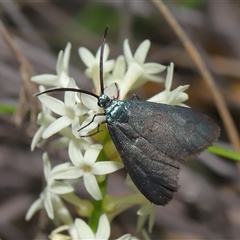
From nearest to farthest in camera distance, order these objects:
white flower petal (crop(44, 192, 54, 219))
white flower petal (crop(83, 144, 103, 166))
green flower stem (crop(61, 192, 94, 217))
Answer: white flower petal (crop(83, 144, 103, 166))
white flower petal (crop(44, 192, 54, 219))
green flower stem (crop(61, 192, 94, 217))

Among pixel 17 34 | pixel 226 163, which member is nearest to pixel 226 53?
pixel 226 163

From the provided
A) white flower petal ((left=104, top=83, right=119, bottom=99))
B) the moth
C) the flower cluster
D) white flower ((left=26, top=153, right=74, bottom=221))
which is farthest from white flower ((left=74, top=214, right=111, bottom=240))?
white flower petal ((left=104, top=83, right=119, bottom=99))

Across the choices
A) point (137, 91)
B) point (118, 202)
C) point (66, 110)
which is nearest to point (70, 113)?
point (66, 110)

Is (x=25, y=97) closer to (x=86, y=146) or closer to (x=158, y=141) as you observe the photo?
(x=86, y=146)

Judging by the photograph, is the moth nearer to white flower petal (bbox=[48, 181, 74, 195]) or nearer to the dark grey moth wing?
the dark grey moth wing

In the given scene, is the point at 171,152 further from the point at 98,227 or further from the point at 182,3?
the point at 182,3
